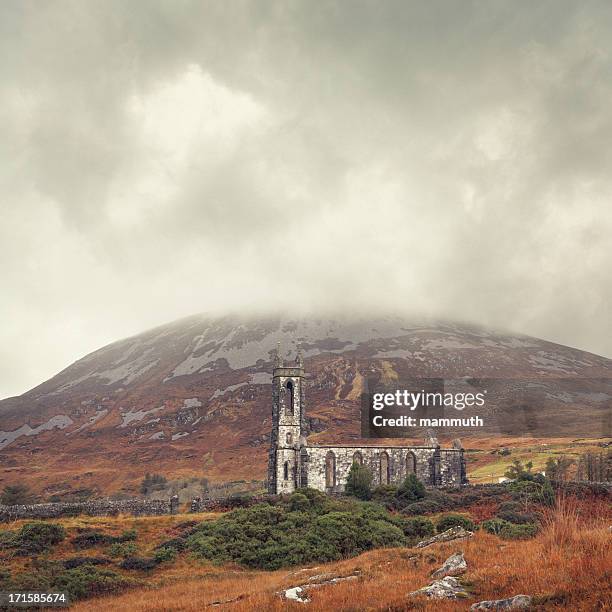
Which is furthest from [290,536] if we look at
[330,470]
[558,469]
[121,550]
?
[558,469]

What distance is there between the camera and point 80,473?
330 feet

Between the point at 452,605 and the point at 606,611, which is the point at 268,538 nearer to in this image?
the point at 452,605

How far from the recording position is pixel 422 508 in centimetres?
3781

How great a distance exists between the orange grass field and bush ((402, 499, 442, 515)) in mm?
17271

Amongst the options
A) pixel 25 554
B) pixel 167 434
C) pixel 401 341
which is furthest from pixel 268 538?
pixel 401 341

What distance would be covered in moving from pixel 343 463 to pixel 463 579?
130 ft

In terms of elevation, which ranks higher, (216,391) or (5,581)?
(216,391)

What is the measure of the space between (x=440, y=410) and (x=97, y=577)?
111238 mm

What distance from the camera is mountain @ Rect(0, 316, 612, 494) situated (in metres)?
107

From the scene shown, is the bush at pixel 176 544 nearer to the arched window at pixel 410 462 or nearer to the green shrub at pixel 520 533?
the green shrub at pixel 520 533

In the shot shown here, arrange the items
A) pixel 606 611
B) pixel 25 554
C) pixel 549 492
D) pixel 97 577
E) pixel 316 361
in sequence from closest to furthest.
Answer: pixel 606 611 → pixel 97 577 → pixel 25 554 → pixel 549 492 → pixel 316 361

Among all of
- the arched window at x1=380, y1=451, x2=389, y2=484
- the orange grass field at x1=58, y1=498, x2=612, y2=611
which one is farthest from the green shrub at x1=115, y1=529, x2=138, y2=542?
the arched window at x1=380, y1=451, x2=389, y2=484

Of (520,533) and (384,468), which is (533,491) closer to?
(384,468)

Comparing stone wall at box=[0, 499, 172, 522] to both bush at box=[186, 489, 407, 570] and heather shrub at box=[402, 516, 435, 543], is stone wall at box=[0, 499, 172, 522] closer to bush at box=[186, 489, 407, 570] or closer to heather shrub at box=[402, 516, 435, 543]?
bush at box=[186, 489, 407, 570]
